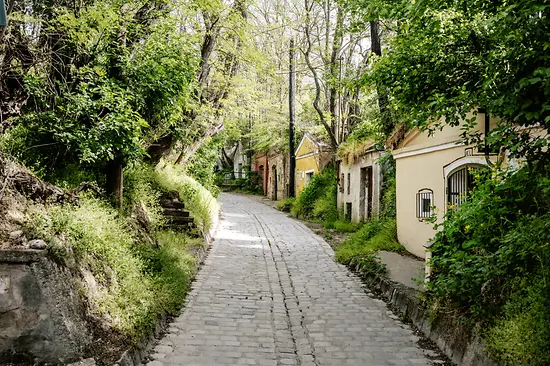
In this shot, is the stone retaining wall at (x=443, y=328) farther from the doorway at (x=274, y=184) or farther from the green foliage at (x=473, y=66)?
the doorway at (x=274, y=184)

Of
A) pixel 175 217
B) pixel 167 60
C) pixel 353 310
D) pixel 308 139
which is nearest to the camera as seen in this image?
pixel 353 310

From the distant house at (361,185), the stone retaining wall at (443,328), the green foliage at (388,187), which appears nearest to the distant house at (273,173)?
the distant house at (361,185)

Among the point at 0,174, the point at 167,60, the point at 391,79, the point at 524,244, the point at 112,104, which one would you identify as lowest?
the point at 524,244

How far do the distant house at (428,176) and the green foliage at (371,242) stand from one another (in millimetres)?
292

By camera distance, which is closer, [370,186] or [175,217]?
[175,217]

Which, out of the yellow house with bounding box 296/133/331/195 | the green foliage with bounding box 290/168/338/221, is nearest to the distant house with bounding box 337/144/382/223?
the green foliage with bounding box 290/168/338/221

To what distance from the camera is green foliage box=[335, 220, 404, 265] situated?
10.1 meters

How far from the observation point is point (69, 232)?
5.17m

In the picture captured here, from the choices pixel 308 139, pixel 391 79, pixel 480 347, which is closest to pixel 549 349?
pixel 480 347

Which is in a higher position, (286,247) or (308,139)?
(308,139)

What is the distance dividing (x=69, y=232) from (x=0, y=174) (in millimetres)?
1117

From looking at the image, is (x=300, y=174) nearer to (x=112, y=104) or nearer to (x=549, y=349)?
(x=112, y=104)

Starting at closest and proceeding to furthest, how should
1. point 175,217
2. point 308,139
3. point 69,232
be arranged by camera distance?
point 69,232
point 175,217
point 308,139

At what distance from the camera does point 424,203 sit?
31.4 feet
